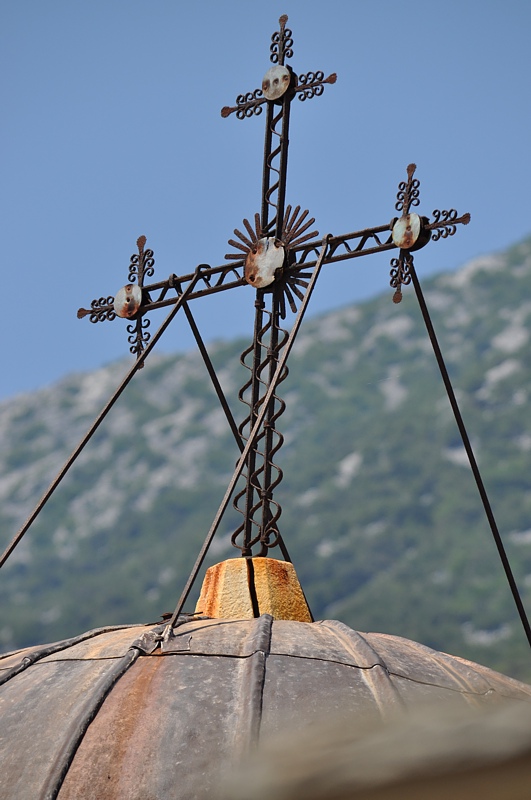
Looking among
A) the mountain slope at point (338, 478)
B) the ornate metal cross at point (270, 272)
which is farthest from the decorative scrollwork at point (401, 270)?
the mountain slope at point (338, 478)

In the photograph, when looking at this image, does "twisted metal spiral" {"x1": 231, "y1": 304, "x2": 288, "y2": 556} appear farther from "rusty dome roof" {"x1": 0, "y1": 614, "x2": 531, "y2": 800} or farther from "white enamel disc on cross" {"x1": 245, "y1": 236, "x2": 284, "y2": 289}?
"rusty dome roof" {"x1": 0, "y1": 614, "x2": 531, "y2": 800}

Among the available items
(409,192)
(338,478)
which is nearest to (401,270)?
(409,192)

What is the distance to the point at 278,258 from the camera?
1317cm

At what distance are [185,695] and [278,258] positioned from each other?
14.4ft

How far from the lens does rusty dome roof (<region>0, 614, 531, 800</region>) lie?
9.82m

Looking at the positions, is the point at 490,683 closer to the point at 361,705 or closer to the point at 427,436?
the point at 361,705

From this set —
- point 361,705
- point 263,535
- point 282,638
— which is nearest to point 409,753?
point 361,705

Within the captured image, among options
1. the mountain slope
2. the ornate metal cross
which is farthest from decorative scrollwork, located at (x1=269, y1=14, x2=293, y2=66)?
the mountain slope

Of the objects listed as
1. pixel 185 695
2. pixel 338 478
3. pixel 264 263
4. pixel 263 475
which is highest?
pixel 338 478

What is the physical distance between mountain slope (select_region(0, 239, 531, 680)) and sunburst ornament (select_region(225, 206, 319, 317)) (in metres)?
74.7

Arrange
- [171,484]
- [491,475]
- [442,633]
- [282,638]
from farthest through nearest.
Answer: [171,484]
[491,475]
[442,633]
[282,638]

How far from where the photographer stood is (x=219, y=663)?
35.3ft

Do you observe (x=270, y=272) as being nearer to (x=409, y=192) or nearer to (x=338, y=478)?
(x=409, y=192)

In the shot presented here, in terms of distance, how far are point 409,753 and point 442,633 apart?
3802 inches
